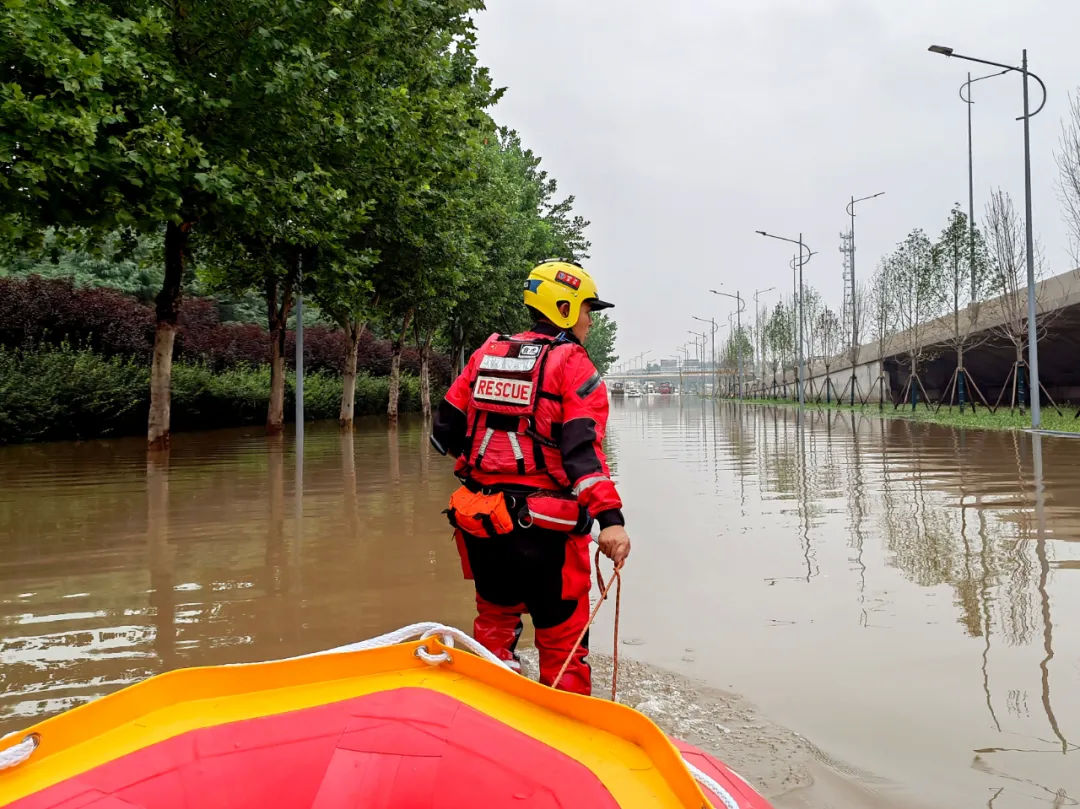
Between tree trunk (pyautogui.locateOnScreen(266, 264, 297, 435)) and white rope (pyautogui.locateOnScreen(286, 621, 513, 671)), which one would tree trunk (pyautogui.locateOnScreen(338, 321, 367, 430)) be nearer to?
tree trunk (pyautogui.locateOnScreen(266, 264, 297, 435))

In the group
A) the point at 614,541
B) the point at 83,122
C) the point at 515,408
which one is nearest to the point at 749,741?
the point at 614,541

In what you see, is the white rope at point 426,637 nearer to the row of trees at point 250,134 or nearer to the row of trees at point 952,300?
the row of trees at point 250,134

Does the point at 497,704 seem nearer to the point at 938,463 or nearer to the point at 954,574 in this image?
the point at 954,574

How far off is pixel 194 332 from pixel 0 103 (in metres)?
24.3

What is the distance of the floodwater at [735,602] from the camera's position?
3.61 m

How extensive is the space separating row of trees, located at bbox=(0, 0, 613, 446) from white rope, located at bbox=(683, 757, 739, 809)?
410 inches

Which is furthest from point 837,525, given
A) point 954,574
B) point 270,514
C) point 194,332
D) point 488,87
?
point 194,332

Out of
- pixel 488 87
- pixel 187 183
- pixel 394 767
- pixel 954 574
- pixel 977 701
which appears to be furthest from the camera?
pixel 488 87

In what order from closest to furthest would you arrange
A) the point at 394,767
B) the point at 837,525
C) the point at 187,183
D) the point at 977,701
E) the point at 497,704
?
the point at 394,767, the point at 497,704, the point at 977,701, the point at 837,525, the point at 187,183

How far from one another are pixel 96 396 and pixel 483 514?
21466mm

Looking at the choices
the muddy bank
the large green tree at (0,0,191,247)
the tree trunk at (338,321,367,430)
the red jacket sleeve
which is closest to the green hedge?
the tree trunk at (338,321,367,430)

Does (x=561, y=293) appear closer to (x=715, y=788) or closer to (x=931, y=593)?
(x=715, y=788)

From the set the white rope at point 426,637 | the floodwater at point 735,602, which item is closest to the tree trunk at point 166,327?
the floodwater at point 735,602

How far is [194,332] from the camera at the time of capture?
108 ft
